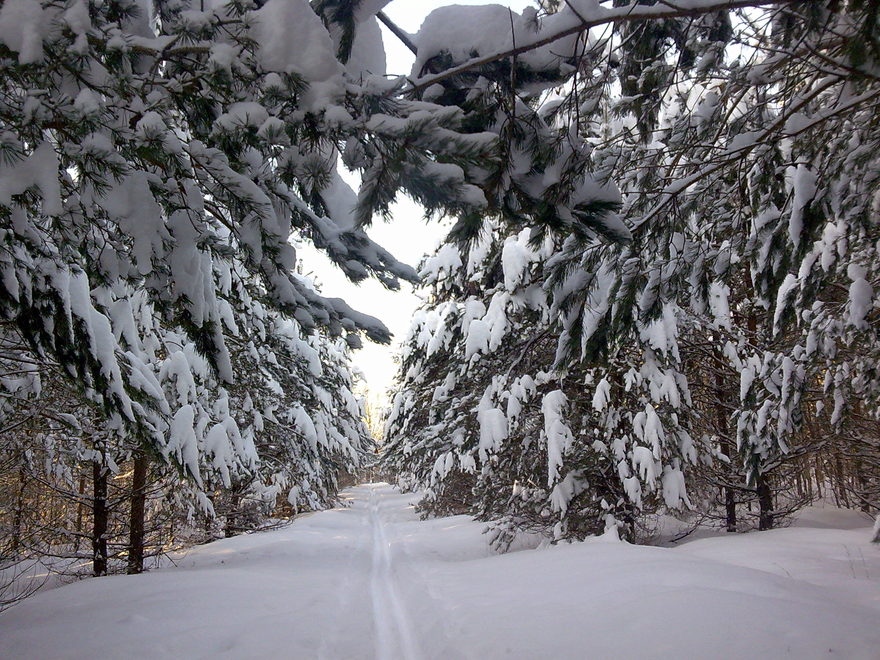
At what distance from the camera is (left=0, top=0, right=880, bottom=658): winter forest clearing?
1.98 metres

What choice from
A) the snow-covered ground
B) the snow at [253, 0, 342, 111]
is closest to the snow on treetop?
the snow at [253, 0, 342, 111]

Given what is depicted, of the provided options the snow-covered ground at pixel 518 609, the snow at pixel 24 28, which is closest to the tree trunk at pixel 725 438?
the snow-covered ground at pixel 518 609

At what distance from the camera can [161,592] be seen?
6.02m

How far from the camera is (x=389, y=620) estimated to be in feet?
18.7

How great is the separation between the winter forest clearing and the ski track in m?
0.06

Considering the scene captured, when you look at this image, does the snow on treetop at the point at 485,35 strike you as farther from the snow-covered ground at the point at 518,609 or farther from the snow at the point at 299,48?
the snow-covered ground at the point at 518,609

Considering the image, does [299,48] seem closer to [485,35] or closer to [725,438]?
[485,35]

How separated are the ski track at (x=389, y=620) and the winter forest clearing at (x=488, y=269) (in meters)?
0.06

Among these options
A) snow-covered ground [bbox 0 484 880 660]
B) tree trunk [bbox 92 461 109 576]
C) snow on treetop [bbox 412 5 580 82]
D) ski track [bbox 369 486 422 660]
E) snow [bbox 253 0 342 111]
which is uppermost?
snow on treetop [bbox 412 5 580 82]

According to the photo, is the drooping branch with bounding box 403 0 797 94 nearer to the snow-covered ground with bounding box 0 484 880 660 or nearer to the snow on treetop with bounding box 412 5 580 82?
the snow on treetop with bounding box 412 5 580 82

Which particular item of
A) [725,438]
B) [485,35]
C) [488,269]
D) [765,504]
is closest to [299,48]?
[485,35]

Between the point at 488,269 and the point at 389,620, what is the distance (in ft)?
18.0

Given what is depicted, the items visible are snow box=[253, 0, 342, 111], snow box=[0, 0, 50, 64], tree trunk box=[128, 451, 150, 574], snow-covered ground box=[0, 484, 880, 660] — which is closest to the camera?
snow box=[0, 0, 50, 64]

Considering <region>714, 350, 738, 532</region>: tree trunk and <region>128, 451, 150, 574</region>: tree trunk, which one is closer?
<region>128, 451, 150, 574</region>: tree trunk
